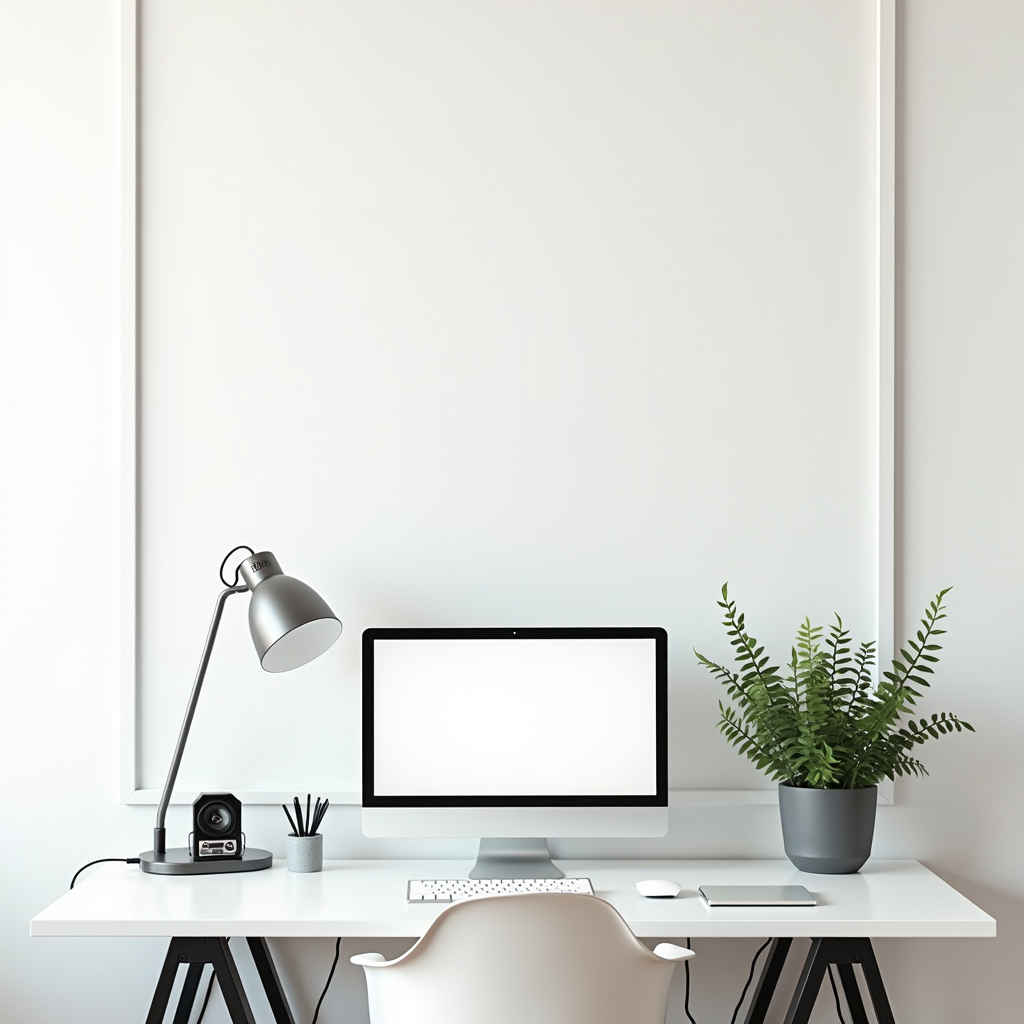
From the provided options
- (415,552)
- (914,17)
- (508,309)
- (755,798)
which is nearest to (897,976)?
(755,798)

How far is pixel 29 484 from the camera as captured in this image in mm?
2256

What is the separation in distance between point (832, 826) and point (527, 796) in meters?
0.58

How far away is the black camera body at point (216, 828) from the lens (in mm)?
2051

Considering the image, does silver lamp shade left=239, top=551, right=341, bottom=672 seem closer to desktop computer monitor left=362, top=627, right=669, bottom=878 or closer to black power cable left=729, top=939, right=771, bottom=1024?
desktop computer monitor left=362, top=627, right=669, bottom=878

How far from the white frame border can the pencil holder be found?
0.17 m

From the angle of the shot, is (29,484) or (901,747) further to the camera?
(29,484)

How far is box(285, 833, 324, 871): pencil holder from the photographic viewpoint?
2031 millimetres

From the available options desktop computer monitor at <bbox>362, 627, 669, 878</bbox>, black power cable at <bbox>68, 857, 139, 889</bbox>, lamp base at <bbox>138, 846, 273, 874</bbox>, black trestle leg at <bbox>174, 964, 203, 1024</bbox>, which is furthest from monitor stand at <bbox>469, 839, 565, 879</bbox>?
black power cable at <bbox>68, 857, 139, 889</bbox>

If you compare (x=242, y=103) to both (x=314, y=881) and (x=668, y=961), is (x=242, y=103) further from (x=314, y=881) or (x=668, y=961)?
(x=668, y=961)

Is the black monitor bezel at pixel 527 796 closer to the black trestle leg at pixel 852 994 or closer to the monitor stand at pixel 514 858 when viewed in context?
the monitor stand at pixel 514 858

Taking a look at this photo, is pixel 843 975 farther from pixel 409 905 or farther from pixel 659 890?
pixel 409 905

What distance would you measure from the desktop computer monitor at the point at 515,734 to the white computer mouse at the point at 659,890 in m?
0.15

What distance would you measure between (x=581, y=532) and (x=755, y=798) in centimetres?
66

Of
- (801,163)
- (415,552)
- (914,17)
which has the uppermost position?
(914,17)
